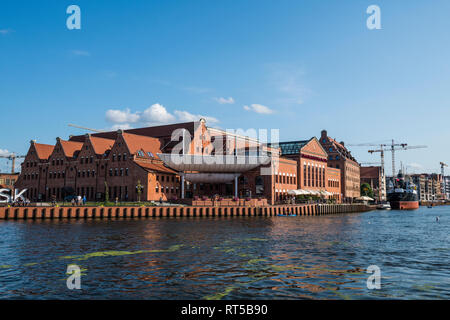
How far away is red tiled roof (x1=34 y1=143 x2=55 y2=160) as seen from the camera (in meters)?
103

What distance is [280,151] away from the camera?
109 metres

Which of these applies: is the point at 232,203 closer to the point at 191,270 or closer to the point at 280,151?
the point at 280,151

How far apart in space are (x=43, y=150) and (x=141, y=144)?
3127 cm

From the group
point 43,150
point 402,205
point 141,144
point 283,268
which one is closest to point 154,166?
point 141,144

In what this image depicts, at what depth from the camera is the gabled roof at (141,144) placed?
3467 inches

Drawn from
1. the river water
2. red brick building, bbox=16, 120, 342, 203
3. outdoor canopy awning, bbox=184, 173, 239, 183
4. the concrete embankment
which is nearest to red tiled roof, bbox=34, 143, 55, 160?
red brick building, bbox=16, 120, 342, 203

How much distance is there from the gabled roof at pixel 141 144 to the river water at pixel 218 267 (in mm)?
51406

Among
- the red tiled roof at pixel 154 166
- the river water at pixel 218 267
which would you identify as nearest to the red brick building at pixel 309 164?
the red tiled roof at pixel 154 166

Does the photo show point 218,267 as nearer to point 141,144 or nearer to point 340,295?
point 340,295

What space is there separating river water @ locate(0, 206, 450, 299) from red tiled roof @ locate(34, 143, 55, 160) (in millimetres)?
71050

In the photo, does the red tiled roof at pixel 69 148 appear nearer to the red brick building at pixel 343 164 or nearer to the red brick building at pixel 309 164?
the red brick building at pixel 309 164

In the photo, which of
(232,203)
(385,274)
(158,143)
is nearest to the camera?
(385,274)
